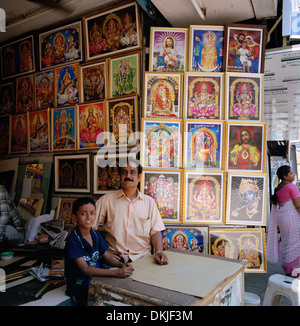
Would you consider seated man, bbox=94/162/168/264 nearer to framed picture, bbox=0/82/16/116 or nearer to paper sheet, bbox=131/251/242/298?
paper sheet, bbox=131/251/242/298

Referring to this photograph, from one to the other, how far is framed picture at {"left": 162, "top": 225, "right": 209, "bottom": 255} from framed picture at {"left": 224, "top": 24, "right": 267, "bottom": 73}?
5.23ft

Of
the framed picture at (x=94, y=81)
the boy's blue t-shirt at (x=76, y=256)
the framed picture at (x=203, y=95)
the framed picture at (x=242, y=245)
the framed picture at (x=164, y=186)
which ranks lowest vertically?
the framed picture at (x=242, y=245)

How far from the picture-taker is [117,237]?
2133mm

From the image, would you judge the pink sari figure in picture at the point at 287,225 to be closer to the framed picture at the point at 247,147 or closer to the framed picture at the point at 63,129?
the framed picture at the point at 247,147

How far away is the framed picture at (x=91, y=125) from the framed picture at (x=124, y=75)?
0.79 ft

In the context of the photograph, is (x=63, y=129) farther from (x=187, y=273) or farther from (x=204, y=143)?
(x=187, y=273)

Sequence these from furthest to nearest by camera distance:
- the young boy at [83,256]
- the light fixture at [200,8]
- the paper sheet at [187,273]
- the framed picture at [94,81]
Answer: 1. the framed picture at [94,81]
2. the light fixture at [200,8]
3. the young boy at [83,256]
4. the paper sheet at [187,273]

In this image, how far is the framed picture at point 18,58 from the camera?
3.90 m

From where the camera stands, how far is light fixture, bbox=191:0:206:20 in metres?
2.44

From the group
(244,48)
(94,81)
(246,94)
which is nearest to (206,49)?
(244,48)

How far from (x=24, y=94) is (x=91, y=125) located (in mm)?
1441

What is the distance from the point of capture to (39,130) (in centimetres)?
379

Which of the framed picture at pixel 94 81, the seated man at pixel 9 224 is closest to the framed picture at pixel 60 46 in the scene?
the framed picture at pixel 94 81
